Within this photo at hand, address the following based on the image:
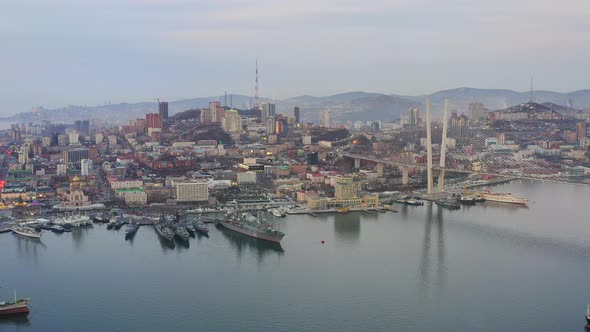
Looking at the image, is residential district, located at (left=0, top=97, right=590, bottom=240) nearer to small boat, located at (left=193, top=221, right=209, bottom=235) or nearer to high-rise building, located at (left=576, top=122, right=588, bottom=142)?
high-rise building, located at (left=576, top=122, right=588, bottom=142)

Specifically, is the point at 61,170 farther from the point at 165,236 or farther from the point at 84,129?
the point at 84,129

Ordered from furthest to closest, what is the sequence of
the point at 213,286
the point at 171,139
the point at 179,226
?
the point at 171,139 < the point at 179,226 < the point at 213,286

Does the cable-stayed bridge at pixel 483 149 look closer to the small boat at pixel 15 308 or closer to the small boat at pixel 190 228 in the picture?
the small boat at pixel 190 228

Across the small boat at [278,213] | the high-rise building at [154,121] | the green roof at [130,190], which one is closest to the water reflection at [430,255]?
the small boat at [278,213]

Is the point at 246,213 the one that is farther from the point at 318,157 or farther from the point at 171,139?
the point at 171,139

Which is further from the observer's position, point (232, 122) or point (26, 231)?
point (232, 122)

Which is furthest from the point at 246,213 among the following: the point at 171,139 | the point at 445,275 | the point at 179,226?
the point at 171,139

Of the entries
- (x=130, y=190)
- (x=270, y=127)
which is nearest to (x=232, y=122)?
(x=270, y=127)
